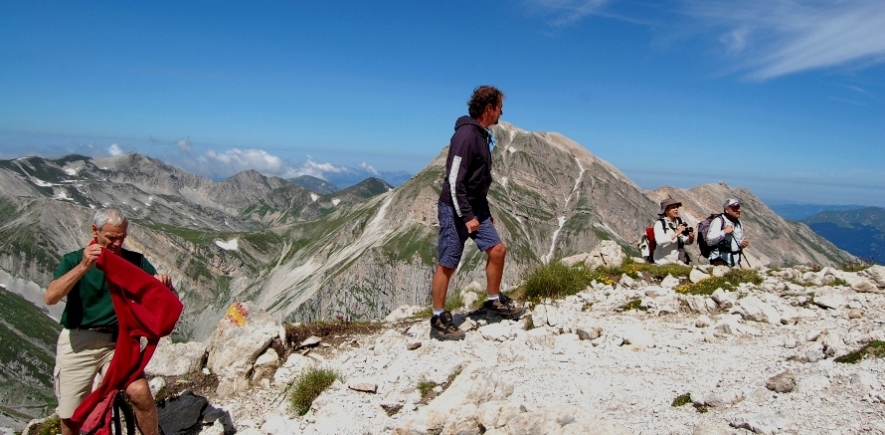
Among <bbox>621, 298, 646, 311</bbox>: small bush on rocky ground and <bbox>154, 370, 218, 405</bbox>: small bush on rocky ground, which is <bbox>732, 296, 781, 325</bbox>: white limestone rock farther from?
<bbox>154, 370, 218, 405</bbox>: small bush on rocky ground

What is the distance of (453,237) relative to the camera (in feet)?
29.7

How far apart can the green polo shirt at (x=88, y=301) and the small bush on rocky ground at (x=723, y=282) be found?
1085 centimetres

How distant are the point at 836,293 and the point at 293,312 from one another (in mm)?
188123

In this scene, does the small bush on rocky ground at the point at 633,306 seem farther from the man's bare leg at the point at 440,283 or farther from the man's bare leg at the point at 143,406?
the man's bare leg at the point at 143,406

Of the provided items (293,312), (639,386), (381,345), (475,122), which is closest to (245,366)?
(381,345)

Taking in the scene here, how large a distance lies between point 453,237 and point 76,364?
17.8 feet

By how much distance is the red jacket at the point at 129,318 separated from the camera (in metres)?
6.06

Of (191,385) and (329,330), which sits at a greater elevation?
(329,330)

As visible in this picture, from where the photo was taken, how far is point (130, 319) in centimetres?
621

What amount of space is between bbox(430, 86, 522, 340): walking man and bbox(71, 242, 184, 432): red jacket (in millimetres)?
4266

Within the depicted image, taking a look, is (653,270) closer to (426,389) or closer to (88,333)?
(426,389)

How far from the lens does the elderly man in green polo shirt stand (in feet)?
20.0

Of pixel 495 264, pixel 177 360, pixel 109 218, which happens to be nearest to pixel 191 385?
pixel 177 360

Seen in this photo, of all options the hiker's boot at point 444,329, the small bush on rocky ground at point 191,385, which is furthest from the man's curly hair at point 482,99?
the small bush on rocky ground at point 191,385
